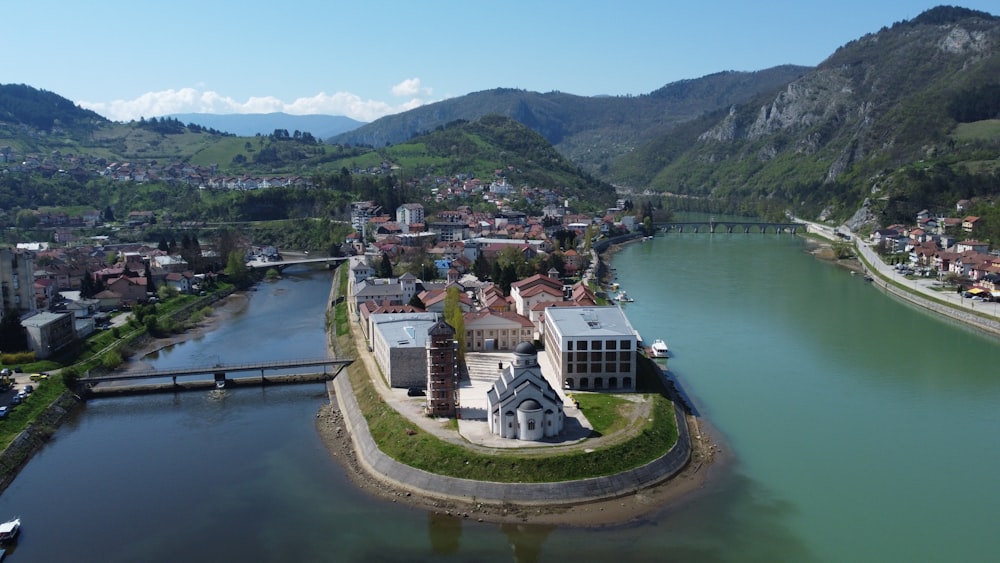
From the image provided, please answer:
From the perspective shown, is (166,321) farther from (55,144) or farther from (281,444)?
(55,144)

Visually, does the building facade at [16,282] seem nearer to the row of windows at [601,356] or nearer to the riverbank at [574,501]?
the riverbank at [574,501]

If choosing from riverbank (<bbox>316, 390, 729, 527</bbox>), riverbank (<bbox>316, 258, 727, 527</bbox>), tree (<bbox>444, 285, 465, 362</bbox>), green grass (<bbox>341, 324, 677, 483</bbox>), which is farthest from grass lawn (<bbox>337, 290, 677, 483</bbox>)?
tree (<bbox>444, 285, 465, 362</bbox>)

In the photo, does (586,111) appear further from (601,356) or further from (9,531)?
(9,531)

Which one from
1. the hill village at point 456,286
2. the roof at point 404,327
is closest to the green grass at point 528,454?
the hill village at point 456,286

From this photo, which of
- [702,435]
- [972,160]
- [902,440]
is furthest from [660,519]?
[972,160]

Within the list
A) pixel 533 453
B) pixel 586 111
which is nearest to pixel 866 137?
pixel 533 453
